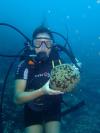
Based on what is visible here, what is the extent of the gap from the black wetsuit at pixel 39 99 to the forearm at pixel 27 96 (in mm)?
385

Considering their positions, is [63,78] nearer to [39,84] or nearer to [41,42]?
[39,84]

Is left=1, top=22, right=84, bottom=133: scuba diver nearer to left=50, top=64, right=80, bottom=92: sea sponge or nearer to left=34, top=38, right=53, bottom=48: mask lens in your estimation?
left=34, top=38, right=53, bottom=48: mask lens

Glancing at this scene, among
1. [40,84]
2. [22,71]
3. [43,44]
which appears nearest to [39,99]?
[40,84]

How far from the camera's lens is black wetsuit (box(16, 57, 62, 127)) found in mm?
4832

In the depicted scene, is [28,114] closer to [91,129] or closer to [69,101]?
[91,129]

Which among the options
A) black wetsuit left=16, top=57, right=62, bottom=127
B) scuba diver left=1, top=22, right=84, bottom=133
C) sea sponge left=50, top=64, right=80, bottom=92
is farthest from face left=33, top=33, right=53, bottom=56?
sea sponge left=50, top=64, right=80, bottom=92

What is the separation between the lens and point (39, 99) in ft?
16.3

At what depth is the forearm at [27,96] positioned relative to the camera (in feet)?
13.8

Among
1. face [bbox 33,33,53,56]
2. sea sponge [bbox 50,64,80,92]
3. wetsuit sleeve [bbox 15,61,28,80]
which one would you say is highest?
face [bbox 33,33,53,56]

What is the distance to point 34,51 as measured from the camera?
4875 mm

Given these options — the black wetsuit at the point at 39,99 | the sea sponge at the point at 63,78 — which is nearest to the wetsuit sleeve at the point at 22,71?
the black wetsuit at the point at 39,99

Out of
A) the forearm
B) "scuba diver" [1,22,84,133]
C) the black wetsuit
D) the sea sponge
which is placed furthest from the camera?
the black wetsuit

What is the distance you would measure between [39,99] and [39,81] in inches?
14.4

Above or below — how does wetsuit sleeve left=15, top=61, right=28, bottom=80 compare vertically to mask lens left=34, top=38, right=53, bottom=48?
below
